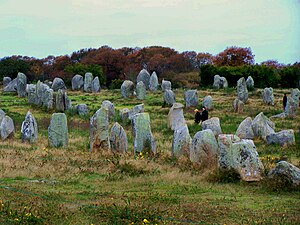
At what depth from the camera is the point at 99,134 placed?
17391 millimetres

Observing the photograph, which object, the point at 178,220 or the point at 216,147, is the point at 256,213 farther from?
the point at 216,147

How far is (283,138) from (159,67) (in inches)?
1947

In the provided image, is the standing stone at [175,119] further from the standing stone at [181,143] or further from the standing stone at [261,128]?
the standing stone at [181,143]

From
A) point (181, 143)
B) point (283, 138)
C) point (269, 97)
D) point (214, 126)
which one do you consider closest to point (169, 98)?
point (269, 97)

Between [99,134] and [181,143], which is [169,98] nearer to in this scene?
[99,134]

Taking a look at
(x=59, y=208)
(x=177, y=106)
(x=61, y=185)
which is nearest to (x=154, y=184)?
(x=61, y=185)

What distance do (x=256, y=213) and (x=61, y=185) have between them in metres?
4.54

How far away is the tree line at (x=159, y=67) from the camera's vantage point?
5009 cm

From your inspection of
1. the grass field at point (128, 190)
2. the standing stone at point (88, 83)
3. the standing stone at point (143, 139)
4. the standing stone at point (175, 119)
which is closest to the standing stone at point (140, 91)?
the standing stone at point (88, 83)

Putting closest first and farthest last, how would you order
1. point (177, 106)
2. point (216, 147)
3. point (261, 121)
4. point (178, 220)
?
point (178, 220)
point (216, 147)
point (261, 121)
point (177, 106)

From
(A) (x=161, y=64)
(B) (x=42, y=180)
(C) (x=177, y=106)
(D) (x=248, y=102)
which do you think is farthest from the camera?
(A) (x=161, y=64)

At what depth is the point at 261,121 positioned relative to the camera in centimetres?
2088

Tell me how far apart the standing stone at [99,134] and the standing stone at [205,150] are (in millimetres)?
4200

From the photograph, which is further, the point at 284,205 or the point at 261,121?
the point at 261,121
